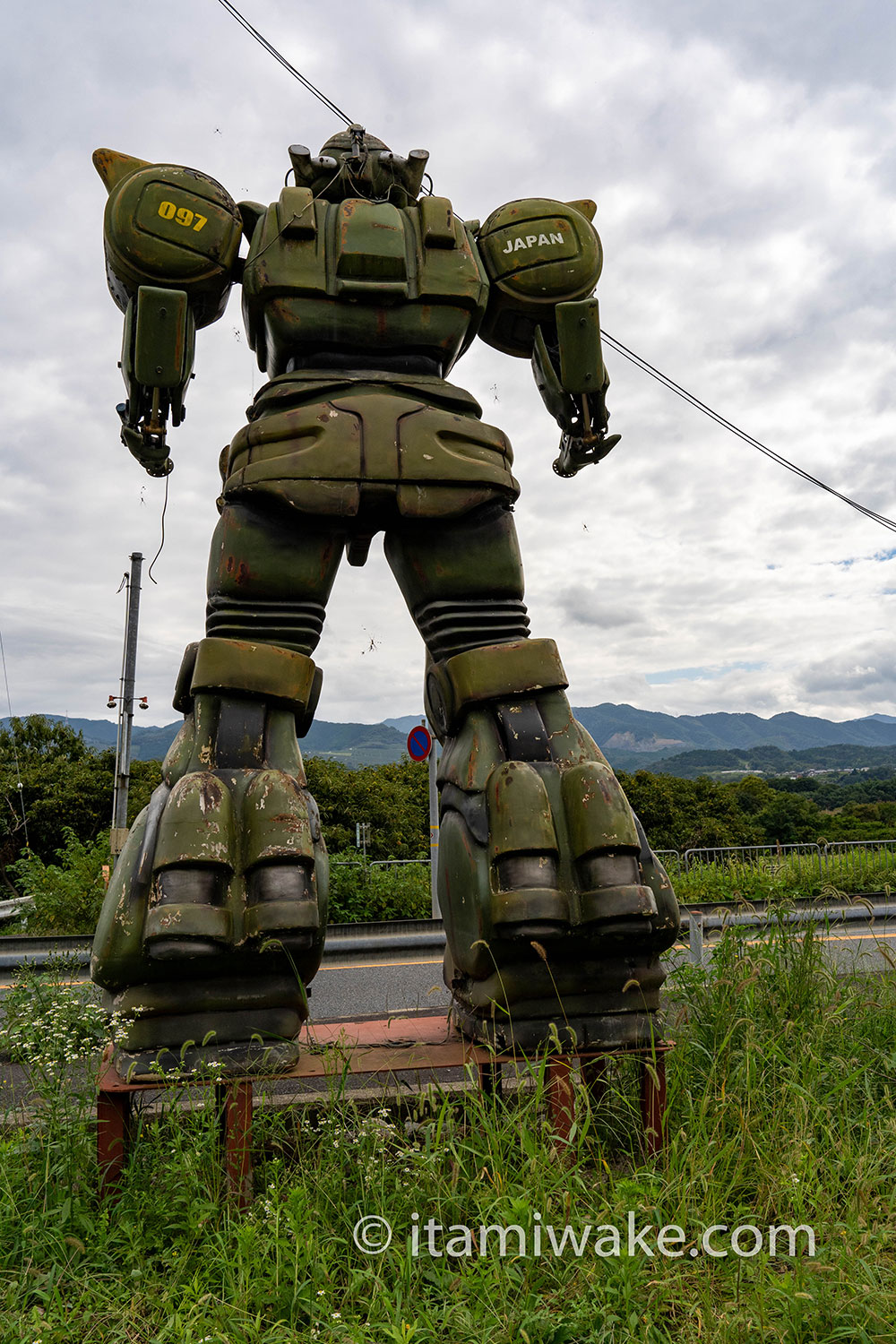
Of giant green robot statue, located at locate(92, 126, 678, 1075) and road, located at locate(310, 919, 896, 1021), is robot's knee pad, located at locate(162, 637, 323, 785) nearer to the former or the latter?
giant green robot statue, located at locate(92, 126, 678, 1075)

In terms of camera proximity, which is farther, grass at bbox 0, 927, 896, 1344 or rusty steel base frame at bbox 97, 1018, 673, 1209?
rusty steel base frame at bbox 97, 1018, 673, 1209

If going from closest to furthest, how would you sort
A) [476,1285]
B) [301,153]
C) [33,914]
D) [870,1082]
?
[476,1285], [870,1082], [301,153], [33,914]

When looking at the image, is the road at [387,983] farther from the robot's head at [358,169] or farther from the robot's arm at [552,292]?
the robot's head at [358,169]

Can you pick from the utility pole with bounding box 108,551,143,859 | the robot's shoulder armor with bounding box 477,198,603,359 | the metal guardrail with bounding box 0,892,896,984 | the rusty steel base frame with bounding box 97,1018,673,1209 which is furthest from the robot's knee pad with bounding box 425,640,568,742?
the utility pole with bounding box 108,551,143,859

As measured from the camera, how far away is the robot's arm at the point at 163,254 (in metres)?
2.85

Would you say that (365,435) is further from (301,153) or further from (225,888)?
(225,888)

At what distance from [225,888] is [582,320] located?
7.34 feet

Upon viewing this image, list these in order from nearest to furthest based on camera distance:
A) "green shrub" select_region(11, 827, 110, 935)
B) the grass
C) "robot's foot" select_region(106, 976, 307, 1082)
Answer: the grass → "robot's foot" select_region(106, 976, 307, 1082) → "green shrub" select_region(11, 827, 110, 935)

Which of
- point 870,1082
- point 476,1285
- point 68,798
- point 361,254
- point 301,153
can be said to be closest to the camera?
point 476,1285

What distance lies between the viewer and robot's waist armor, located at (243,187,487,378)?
288 cm

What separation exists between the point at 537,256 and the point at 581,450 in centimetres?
69

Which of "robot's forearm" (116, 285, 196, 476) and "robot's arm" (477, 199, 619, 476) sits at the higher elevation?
"robot's arm" (477, 199, 619, 476)

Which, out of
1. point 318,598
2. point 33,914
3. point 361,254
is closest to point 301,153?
point 361,254

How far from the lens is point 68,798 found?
2120 centimetres
